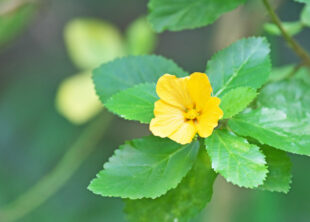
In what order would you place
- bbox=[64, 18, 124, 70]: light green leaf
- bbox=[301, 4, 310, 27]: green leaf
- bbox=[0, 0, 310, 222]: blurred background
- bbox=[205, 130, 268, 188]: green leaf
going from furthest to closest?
bbox=[0, 0, 310, 222]: blurred background
bbox=[64, 18, 124, 70]: light green leaf
bbox=[301, 4, 310, 27]: green leaf
bbox=[205, 130, 268, 188]: green leaf

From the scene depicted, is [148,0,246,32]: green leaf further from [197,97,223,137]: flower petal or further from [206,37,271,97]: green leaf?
[197,97,223,137]: flower petal

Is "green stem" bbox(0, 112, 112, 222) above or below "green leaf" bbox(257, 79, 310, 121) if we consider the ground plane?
below

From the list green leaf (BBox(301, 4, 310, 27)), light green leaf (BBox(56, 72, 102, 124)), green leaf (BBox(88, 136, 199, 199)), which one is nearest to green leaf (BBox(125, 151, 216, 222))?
green leaf (BBox(88, 136, 199, 199))

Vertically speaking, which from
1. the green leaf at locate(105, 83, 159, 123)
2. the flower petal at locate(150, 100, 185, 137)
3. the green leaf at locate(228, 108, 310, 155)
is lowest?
the green leaf at locate(228, 108, 310, 155)

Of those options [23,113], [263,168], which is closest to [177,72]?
[263,168]

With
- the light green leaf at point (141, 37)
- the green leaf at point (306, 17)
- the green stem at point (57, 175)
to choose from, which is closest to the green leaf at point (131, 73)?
the green leaf at point (306, 17)

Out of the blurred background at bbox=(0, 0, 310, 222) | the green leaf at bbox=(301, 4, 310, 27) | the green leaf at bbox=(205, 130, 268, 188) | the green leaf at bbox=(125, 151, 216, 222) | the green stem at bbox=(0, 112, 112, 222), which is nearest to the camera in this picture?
the green leaf at bbox=(205, 130, 268, 188)

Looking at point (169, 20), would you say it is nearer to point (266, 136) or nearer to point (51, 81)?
point (266, 136)
